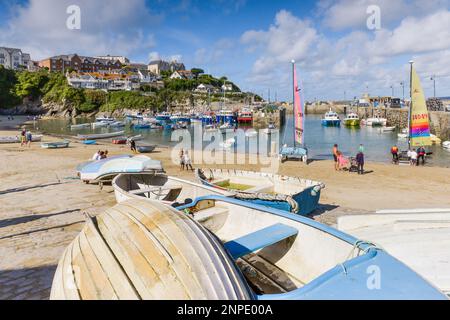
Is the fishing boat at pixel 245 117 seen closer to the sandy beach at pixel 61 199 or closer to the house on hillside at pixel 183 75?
the sandy beach at pixel 61 199

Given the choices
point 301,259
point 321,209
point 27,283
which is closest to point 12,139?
point 321,209

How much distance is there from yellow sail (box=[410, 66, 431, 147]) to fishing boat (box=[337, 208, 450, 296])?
81.8 ft

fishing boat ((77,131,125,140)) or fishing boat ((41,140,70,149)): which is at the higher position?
fishing boat ((77,131,125,140))

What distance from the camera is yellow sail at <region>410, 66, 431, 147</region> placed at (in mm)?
28828

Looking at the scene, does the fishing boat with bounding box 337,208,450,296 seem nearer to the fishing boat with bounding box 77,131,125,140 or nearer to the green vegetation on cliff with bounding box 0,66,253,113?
the fishing boat with bounding box 77,131,125,140

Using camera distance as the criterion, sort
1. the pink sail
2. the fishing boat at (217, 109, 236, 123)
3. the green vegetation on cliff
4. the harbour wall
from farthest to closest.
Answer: the green vegetation on cliff
the fishing boat at (217, 109, 236, 123)
the harbour wall
the pink sail

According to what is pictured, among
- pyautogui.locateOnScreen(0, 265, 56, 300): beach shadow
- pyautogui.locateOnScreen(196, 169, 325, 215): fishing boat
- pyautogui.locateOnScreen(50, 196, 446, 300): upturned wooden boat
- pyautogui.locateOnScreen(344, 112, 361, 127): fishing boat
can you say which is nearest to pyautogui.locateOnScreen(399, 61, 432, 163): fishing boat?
pyautogui.locateOnScreen(196, 169, 325, 215): fishing boat

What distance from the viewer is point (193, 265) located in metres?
3.26

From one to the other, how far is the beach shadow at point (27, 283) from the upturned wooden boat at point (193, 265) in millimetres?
2652

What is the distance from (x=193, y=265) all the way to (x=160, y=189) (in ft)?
27.5

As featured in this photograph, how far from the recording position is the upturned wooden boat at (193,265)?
10.4ft

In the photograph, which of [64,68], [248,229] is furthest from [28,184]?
[64,68]

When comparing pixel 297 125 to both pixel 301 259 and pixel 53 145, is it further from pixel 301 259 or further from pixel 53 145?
pixel 53 145

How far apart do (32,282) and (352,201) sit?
12317 mm
